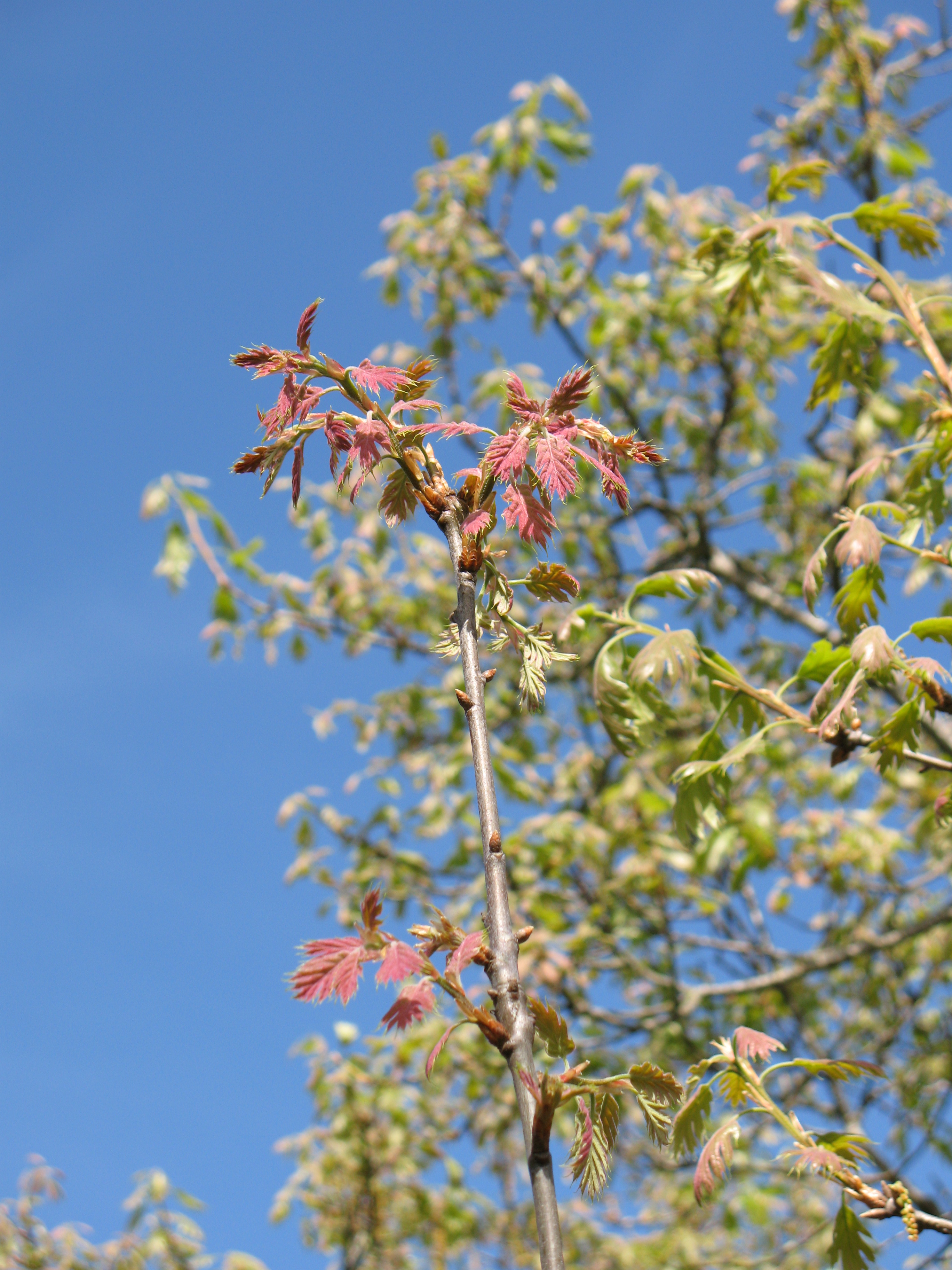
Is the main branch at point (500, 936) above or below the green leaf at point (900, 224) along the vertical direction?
below

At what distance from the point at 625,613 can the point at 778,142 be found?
516 centimetres

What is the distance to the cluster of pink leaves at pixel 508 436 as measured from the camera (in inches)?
51.5

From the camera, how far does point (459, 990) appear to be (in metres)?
1.09

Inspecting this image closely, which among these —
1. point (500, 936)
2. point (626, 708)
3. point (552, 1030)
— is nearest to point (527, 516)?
point (500, 936)

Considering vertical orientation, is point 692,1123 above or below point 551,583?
below

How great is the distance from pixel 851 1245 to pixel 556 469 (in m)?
1.25

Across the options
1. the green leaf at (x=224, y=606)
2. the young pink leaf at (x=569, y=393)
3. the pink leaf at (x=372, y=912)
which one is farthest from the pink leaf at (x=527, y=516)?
the green leaf at (x=224, y=606)

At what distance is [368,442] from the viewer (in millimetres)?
1332

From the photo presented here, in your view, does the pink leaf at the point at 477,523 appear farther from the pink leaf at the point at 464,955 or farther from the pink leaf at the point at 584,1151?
the pink leaf at the point at 584,1151

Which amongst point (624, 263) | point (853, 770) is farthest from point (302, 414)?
point (624, 263)

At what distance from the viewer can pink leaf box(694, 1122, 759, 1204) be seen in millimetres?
1482

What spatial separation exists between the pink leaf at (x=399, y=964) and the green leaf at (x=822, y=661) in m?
1.08

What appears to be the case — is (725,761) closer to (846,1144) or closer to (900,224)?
(846,1144)

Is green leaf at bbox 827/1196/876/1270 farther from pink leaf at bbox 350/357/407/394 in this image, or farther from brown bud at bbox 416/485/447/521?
pink leaf at bbox 350/357/407/394
